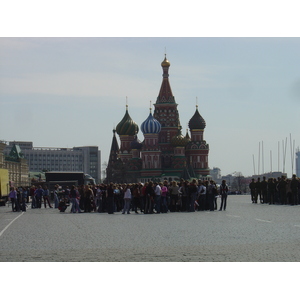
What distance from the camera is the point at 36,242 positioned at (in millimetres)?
16797

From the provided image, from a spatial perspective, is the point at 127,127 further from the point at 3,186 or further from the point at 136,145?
the point at 3,186

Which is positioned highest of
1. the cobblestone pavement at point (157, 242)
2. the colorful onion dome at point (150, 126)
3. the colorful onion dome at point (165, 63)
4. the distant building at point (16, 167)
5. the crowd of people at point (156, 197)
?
the colorful onion dome at point (165, 63)

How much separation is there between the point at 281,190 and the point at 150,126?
10677 cm

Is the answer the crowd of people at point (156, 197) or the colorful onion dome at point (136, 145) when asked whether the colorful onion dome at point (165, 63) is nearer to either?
the colorful onion dome at point (136, 145)

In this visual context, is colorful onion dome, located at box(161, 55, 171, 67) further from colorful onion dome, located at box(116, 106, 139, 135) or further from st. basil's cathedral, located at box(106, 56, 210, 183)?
colorful onion dome, located at box(116, 106, 139, 135)

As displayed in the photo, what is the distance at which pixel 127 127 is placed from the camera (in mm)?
154875

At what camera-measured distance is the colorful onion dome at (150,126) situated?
14562 cm

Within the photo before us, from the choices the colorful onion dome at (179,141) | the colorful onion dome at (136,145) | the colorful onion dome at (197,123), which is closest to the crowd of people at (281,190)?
the colorful onion dome at (179,141)

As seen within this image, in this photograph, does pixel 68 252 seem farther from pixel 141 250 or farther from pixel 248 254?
pixel 248 254

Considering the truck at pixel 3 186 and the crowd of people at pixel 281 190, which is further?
A: the truck at pixel 3 186

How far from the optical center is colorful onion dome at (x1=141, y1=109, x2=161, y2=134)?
145625 mm

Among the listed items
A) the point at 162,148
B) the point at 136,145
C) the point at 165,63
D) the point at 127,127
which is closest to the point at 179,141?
the point at 162,148

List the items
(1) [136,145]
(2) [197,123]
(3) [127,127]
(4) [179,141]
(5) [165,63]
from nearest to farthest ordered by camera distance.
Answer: (4) [179,141] < (2) [197,123] < (5) [165,63] < (1) [136,145] < (3) [127,127]

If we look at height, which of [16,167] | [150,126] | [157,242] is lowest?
[157,242]
